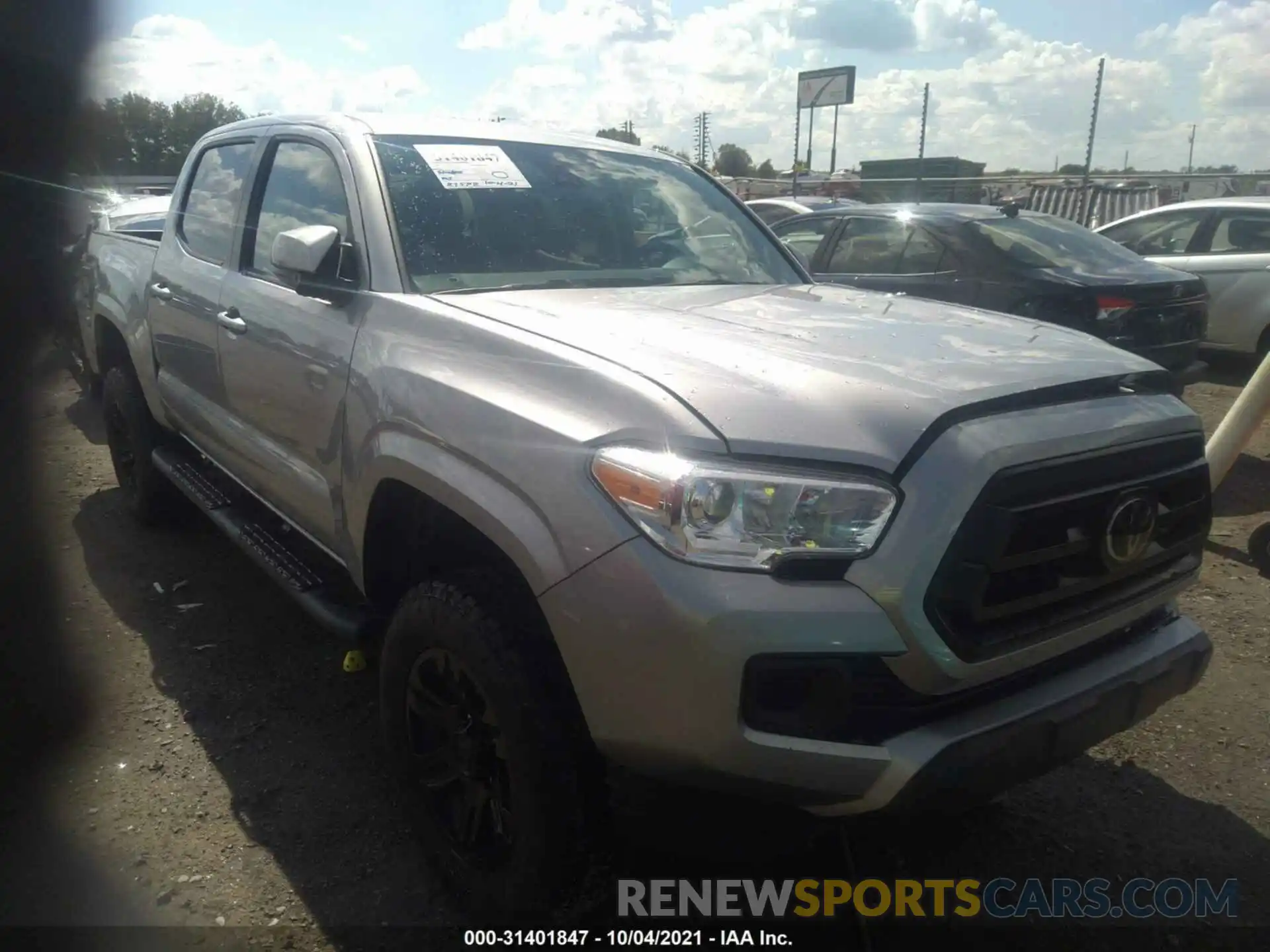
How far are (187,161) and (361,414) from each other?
2.78 meters

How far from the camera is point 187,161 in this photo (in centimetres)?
464

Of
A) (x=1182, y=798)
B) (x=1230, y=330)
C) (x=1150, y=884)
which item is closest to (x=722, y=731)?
(x=1150, y=884)

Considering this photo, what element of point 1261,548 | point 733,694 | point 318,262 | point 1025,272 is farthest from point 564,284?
point 1025,272

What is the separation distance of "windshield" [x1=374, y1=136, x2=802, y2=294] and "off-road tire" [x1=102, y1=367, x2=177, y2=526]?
246cm

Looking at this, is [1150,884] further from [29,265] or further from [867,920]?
[29,265]

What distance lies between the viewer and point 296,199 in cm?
337

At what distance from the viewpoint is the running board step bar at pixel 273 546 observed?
2.88 m

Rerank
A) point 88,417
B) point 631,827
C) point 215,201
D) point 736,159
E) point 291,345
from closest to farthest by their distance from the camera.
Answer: point 631,827 → point 291,345 → point 215,201 → point 88,417 → point 736,159

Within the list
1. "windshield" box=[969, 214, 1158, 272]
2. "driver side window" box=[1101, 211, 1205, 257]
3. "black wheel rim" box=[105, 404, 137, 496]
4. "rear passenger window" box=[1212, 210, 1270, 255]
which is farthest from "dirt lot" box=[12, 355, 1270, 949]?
"driver side window" box=[1101, 211, 1205, 257]

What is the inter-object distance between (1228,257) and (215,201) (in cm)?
838

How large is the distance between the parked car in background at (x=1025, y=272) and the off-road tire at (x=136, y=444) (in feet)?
12.4

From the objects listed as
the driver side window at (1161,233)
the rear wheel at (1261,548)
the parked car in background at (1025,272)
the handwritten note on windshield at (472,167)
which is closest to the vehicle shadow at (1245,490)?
the parked car in background at (1025,272)

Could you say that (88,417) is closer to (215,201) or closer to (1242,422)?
(215,201)

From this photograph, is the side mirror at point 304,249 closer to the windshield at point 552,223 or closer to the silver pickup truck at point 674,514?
the silver pickup truck at point 674,514
